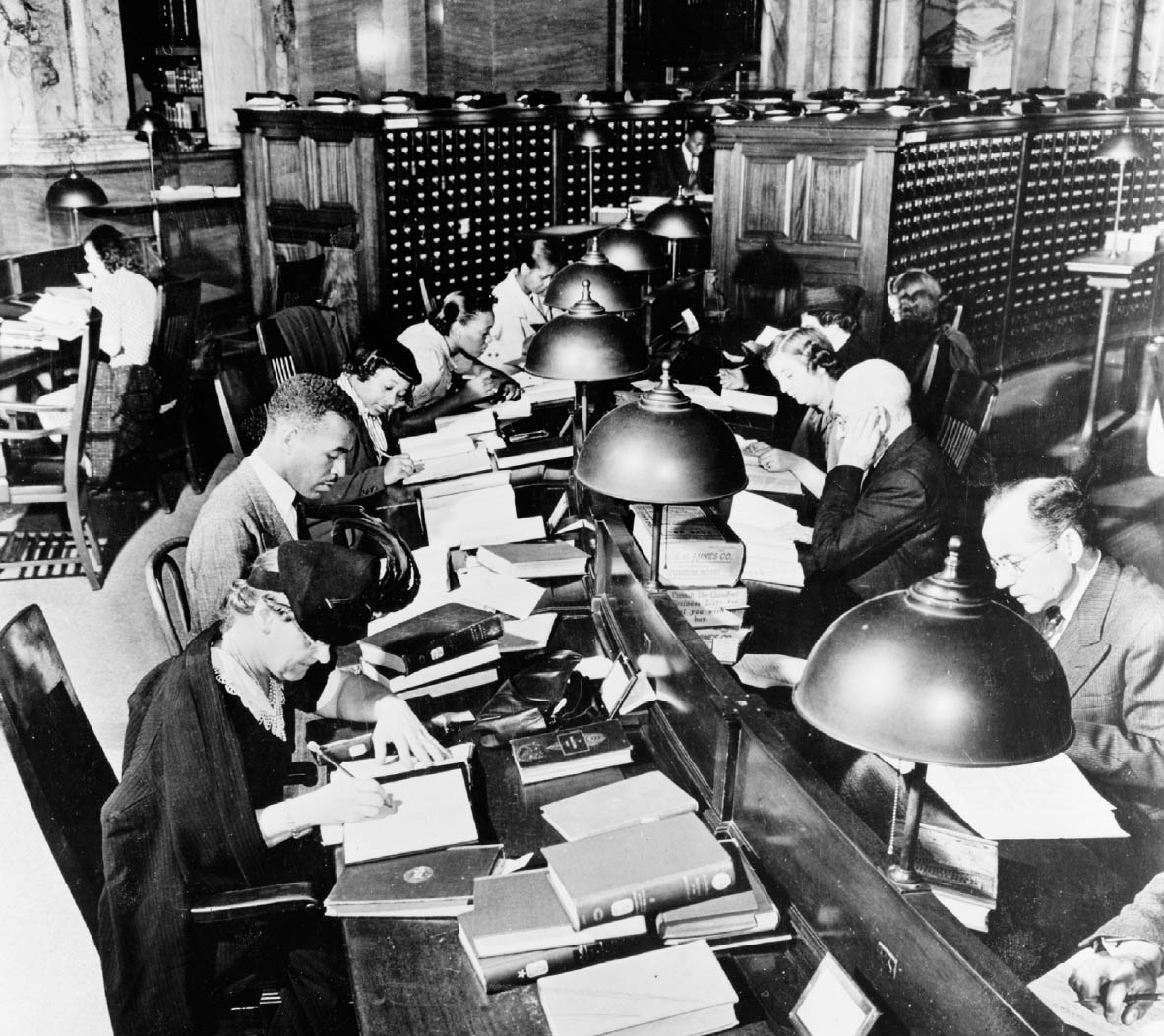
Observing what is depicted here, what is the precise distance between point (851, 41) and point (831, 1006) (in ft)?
41.2

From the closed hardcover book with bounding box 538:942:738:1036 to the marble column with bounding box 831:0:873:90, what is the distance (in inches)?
485

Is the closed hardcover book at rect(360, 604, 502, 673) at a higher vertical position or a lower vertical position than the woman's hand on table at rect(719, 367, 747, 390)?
lower

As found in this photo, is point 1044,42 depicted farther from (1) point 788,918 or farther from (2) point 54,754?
(2) point 54,754

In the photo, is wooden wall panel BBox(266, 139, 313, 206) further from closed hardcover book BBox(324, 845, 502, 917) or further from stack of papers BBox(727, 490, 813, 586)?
closed hardcover book BBox(324, 845, 502, 917)

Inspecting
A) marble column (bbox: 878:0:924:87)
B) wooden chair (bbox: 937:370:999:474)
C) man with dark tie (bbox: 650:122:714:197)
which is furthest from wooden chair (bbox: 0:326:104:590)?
marble column (bbox: 878:0:924:87)

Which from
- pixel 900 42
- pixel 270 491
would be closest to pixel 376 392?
pixel 270 491

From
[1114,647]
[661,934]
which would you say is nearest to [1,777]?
[661,934]

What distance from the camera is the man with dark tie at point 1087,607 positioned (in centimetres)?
246

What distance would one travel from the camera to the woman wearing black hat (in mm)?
2018

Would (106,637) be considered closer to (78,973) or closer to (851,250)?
(78,973)

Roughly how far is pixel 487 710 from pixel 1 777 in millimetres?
2185

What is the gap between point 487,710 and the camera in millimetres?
2580

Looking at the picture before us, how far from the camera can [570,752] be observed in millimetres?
2375

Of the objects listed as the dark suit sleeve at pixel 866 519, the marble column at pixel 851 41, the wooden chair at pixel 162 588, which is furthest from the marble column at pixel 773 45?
the wooden chair at pixel 162 588
